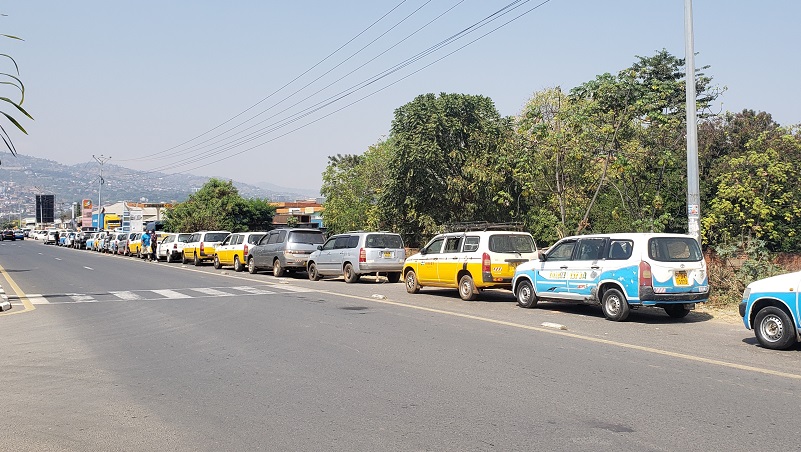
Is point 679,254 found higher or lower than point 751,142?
lower

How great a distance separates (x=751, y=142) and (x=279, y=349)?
1917 centimetres

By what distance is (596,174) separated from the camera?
23.5 meters

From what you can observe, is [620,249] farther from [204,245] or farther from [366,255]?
[204,245]

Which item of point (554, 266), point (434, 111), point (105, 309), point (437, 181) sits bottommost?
point (105, 309)

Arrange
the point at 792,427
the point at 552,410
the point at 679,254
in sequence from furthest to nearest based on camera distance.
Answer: the point at 679,254 → the point at 552,410 → the point at 792,427

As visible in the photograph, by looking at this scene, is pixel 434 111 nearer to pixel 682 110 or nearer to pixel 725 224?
pixel 725 224

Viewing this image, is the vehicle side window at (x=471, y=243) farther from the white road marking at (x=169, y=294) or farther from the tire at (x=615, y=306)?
the white road marking at (x=169, y=294)

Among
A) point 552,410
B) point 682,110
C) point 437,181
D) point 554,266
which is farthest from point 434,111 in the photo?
point 552,410

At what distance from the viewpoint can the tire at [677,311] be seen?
14.1 m

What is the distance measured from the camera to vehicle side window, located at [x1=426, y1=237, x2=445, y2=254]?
19.6 meters

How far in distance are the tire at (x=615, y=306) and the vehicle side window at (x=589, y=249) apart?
32.7 inches

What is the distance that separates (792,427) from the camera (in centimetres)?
612

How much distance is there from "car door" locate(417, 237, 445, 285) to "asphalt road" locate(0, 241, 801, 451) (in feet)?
14.0

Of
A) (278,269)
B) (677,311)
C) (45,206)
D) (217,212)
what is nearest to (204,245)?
(278,269)
